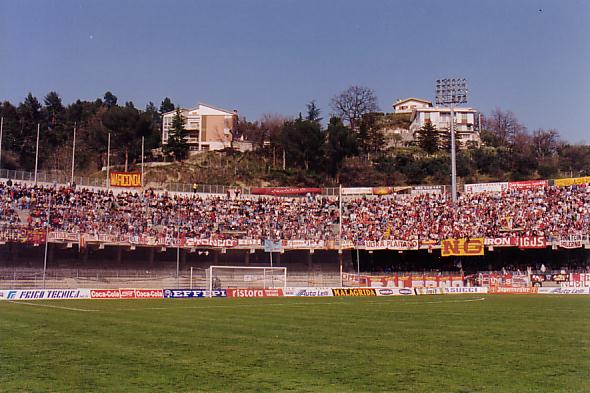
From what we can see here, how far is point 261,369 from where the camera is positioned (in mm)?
12578

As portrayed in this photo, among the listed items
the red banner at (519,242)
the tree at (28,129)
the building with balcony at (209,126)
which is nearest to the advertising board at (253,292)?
the red banner at (519,242)

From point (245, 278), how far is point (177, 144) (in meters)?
40.9

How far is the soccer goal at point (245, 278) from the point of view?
57812mm

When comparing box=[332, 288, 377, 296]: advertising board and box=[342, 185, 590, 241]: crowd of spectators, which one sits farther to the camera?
box=[342, 185, 590, 241]: crowd of spectators

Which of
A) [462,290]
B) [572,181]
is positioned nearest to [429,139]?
[572,181]

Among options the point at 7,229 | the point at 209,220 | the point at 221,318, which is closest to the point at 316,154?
the point at 209,220

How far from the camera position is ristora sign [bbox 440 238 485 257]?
59531mm

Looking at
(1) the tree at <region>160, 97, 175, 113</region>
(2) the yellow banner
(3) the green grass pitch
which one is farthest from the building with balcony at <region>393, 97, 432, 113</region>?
(3) the green grass pitch

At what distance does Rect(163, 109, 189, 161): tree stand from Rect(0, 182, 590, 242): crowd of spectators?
971 inches

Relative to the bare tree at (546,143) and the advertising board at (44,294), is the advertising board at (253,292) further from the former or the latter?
the bare tree at (546,143)

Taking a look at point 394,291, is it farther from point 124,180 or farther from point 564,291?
point 124,180

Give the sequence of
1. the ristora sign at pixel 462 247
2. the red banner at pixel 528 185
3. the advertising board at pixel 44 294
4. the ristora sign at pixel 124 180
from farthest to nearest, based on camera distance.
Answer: the ristora sign at pixel 124 180 → the red banner at pixel 528 185 → the ristora sign at pixel 462 247 → the advertising board at pixel 44 294

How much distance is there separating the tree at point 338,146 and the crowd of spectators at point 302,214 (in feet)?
67.8

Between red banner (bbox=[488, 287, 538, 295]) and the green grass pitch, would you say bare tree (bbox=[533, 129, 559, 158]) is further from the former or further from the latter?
the green grass pitch
